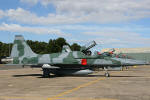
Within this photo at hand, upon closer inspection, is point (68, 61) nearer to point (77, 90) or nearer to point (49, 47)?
point (77, 90)

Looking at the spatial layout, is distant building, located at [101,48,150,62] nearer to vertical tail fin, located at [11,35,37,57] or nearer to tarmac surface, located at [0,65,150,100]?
vertical tail fin, located at [11,35,37,57]

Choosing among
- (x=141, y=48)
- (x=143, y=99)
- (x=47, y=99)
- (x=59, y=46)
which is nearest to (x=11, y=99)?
(x=47, y=99)

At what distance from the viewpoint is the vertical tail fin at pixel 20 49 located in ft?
82.1

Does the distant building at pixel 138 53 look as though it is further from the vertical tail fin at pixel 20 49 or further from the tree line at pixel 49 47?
the vertical tail fin at pixel 20 49

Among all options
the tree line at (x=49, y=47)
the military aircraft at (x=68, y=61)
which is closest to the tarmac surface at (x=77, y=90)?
the military aircraft at (x=68, y=61)

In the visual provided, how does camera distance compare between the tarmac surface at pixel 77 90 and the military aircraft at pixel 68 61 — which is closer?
the tarmac surface at pixel 77 90

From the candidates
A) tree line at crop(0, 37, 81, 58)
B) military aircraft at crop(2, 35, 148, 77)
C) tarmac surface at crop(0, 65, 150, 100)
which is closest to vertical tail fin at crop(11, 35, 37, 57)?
military aircraft at crop(2, 35, 148, 77)

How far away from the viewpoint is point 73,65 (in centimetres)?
2331

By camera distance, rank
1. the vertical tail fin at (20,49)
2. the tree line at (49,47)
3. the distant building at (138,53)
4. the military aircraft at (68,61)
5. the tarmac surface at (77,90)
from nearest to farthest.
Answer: the tarmac surface at (77,90), the military aircraft at (68,61), the vertical tail fin at (20,49), the tree line at (49,47), the distant building at (138,53)

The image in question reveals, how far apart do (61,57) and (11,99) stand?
13722 millimetres

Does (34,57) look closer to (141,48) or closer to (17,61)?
(17,61)

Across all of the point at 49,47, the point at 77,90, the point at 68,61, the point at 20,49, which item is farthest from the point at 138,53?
the point at 77,90

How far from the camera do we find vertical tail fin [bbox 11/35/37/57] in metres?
25.0

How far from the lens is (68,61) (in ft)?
75.3
